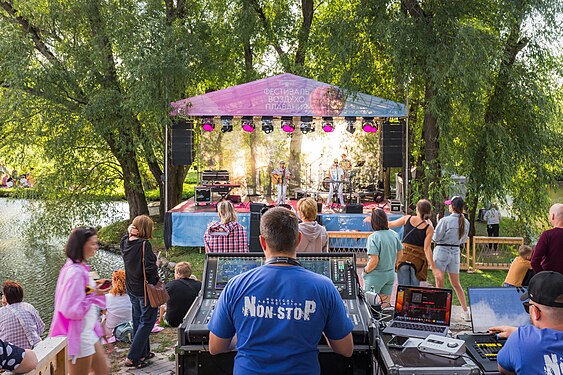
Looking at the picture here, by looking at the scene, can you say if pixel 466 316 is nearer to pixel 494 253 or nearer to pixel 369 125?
→ pixel 494 253

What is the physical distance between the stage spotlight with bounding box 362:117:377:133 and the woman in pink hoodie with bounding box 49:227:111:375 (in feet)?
34.6

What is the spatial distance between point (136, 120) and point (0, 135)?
335cm

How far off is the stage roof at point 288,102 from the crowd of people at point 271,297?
255 inches

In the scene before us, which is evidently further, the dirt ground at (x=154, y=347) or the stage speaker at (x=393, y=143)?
the stage speaker at (x=393, y=143)

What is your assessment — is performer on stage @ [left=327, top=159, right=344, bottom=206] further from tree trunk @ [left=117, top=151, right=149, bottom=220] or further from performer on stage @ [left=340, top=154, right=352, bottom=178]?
tree trunk @ [left=117, top=151, right=149, bottom=220]

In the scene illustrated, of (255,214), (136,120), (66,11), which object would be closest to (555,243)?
(255,214)

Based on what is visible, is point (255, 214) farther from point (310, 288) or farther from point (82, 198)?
point (310, 288)

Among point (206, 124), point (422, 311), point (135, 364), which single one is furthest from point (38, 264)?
point (422, 311)

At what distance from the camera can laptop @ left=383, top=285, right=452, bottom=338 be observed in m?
3.79

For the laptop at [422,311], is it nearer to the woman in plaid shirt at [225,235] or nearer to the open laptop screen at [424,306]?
the open laptop screen at [424,306]

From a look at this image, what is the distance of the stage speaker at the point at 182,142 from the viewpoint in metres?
13.6

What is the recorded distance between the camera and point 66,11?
13.7m

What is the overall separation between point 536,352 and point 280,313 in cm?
111

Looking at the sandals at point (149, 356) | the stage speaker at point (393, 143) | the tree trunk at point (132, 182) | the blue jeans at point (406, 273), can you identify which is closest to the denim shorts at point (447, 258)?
the blue jeans at point (406, 273)
